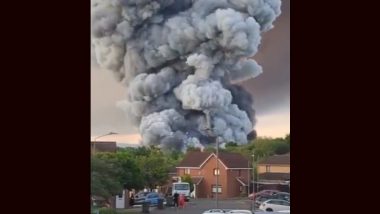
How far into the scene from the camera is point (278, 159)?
4.31 metres

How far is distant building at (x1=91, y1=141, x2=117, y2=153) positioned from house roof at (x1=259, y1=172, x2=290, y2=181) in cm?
114

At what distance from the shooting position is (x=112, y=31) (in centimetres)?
440

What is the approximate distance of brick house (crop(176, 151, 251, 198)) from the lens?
4344mm

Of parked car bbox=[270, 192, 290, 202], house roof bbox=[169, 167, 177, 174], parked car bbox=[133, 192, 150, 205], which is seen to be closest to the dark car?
parked car bbox=[270, 192, 290, 202]

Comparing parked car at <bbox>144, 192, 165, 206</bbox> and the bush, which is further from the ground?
parked car at <bbox>144, 192, 165, 206</bbox>

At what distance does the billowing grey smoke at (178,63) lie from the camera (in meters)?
4.36

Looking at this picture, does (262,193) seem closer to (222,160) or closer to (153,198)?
(222,160)

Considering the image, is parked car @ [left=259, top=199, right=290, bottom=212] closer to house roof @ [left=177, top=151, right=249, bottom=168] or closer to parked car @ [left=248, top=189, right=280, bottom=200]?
parked car @ [left=248, top=189, right=280, bottom=200]

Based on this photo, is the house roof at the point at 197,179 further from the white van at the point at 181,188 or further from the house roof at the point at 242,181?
the house roof at the point at 242,181

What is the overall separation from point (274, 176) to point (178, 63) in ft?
3.67
